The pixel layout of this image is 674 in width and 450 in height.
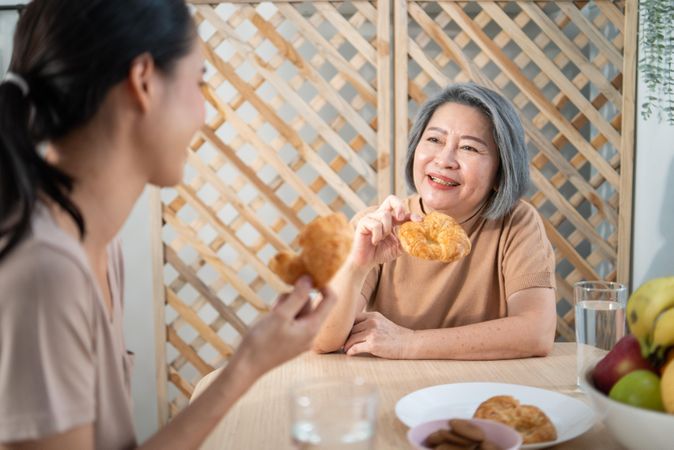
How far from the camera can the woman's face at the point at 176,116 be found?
0.74 m

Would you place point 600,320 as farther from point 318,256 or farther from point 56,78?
point 56,78

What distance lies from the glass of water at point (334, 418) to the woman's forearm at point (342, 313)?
61 cm

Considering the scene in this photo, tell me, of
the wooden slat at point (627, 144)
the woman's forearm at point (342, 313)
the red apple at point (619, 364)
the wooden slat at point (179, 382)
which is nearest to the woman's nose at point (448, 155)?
the woman's forearm at point (342, 313)

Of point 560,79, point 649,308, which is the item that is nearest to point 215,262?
point 560,79

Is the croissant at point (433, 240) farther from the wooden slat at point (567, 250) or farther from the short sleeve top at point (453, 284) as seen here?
the wooden slat at point (567, 250)

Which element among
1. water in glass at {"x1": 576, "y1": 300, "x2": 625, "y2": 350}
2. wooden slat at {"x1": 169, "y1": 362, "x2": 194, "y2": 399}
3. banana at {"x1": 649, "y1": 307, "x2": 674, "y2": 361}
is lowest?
wooden slat at {"x1": 169, "y1": 362, "x2": 194, "y2": 399}

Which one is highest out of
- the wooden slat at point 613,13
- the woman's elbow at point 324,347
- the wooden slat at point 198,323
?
the wooden slat at point 613,13

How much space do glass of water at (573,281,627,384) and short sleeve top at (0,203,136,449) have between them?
29.5 inches

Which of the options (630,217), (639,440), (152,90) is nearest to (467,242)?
(639,440)

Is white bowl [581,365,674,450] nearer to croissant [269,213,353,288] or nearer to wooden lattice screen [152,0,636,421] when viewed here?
croissant [269,213,353,288]

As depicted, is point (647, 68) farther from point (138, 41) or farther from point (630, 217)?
point (138, 41)

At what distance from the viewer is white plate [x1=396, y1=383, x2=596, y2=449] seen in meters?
0.89

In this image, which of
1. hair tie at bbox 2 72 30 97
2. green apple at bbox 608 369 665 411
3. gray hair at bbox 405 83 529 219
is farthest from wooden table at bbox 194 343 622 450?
hair tie at bbox 2 72 30 97

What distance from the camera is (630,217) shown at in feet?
8.07
